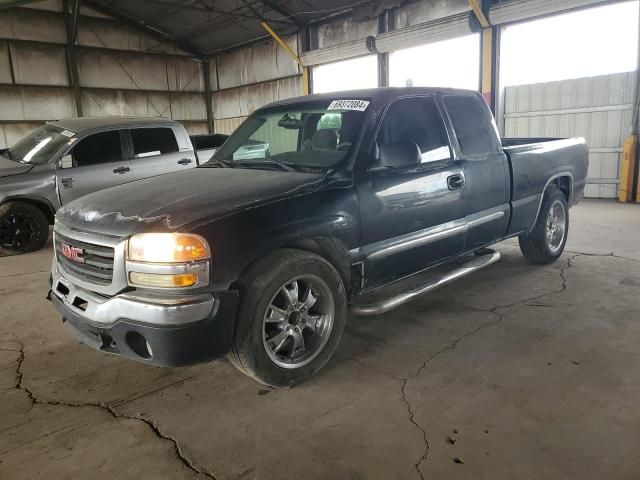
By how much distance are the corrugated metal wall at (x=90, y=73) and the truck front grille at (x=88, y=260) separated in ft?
50.6

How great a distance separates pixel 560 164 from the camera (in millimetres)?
4973

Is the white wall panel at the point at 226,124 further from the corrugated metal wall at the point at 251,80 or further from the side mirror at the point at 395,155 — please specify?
the side mirror at the point at 395,155

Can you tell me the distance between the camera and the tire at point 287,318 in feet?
8.34

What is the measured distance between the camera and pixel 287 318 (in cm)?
279

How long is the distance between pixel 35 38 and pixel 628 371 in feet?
60.4

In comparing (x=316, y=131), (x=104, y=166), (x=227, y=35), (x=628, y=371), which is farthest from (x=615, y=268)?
(x=227, y=35)

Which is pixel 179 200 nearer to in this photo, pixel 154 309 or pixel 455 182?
pixel 154 309

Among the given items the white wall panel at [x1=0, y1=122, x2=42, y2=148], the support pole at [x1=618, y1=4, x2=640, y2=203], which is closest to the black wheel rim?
the support pole at [x1=618, y1=4, x2=640, y2=203]

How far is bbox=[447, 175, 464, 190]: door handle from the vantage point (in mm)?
3609

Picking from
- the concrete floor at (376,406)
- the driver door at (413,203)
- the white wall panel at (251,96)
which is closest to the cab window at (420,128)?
the driver door at (413,203)

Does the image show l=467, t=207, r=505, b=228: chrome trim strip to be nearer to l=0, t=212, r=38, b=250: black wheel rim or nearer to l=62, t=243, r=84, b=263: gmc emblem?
l=62, t=243, r=84, b=263: gmc emblem

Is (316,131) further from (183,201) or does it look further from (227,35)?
(227,35)

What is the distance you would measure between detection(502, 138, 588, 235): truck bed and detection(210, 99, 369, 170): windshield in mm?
1753

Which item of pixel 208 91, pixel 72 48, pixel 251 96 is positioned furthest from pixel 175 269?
pixel 208 91
